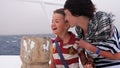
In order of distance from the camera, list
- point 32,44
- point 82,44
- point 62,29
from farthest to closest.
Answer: point 62,29 < point 82,44 < point 32,44

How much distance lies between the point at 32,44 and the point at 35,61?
0.09 metres

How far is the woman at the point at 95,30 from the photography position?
1.99 meters

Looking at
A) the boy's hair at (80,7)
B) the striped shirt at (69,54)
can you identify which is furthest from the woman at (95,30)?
the striped shirt at (69,54)

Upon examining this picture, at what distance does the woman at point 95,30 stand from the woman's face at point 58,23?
89 mm

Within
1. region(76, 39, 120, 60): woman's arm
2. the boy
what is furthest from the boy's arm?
region(76, 39, 120, 60): woman's arm

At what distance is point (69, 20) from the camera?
79.5 inches

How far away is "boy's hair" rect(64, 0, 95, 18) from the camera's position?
1992 millimetres

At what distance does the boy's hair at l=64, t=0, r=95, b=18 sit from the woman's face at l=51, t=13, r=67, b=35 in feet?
0.39

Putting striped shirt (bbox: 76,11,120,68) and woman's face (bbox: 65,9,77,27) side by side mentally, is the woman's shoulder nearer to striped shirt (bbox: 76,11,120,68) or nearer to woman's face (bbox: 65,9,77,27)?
striped shirt (bbox: 76,11,120,68)

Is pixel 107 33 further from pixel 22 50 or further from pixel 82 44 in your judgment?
pixel 22 50

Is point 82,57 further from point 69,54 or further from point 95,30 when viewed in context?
point 95,30

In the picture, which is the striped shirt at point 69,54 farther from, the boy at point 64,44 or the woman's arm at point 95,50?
the woman's arm at point 95,50

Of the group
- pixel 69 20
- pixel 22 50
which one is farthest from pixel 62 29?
pixel 22 50

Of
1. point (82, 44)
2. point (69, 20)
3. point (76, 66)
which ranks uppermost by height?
point (69, 20)
